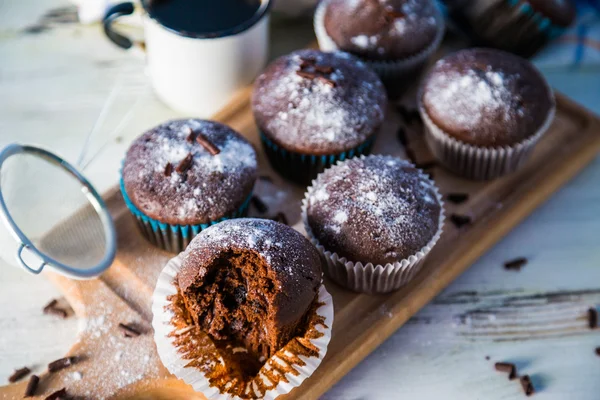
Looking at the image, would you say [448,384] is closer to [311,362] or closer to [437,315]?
[437,315]

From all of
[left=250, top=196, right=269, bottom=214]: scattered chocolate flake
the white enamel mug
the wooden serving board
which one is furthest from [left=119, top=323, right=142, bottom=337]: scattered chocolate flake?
the white enamel mug

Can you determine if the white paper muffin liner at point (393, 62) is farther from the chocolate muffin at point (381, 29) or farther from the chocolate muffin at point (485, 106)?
the chocolate muffin at point (485, 106)

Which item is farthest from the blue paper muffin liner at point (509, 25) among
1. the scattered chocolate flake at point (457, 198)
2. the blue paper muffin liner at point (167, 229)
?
the blue paper muffin liner at point (167, 229)

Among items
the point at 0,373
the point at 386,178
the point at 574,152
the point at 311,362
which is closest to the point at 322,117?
the point at 386,178

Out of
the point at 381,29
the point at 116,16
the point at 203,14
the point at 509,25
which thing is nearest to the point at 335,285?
the point at 381,29

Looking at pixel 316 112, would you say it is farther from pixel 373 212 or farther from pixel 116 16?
pixel 116 16

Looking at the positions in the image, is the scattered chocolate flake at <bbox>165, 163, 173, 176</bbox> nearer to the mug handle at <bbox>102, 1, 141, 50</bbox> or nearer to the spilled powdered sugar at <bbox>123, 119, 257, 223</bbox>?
the spilled powdered sugar at <bbox>123, 119, 257, 223</bbox>
